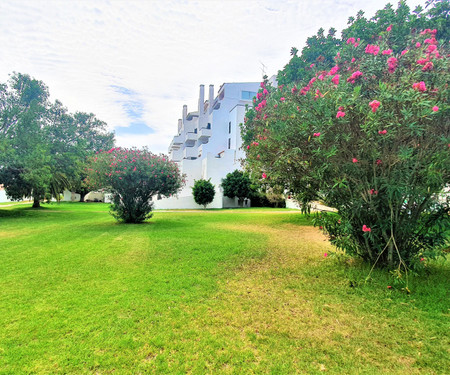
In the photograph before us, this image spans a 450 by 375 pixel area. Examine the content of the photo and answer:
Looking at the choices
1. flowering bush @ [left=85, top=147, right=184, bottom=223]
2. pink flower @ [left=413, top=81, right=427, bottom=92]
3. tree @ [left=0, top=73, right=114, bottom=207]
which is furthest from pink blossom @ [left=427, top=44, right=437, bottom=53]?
tree @ [left=0, top=73, right=114, bottom=207]

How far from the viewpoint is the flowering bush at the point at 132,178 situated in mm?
12141

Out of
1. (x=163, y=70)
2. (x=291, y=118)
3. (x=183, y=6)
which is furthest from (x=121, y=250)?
(x=163, y=70)

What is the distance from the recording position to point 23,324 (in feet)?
11.2

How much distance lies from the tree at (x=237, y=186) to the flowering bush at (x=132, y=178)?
11.8 m

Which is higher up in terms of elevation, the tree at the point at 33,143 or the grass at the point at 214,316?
the tree at the point at 33,143

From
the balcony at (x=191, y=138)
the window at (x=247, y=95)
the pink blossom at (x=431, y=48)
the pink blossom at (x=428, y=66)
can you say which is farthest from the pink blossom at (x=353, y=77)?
the balcony at (x=191, y=138)

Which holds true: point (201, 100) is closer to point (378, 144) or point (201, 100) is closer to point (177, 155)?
point (177, 155)

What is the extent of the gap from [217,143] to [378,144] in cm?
2921

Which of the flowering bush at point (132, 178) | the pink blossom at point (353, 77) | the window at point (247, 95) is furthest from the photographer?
the window at point (247, 95)

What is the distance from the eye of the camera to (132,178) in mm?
12312

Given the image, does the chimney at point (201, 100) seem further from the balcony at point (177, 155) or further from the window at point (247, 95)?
the balcony at point (177, 155)

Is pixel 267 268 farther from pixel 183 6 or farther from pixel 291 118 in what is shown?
pixel 183 6

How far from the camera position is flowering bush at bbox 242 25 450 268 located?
4.03 m

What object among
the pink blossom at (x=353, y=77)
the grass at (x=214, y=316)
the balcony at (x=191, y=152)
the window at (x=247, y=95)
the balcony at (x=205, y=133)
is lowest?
the grass at (x=214, y=316)
